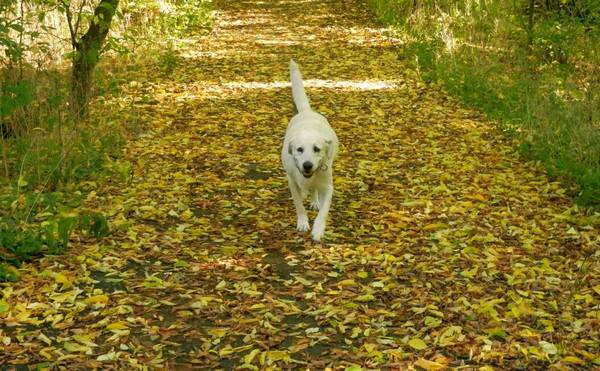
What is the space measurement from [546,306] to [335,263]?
1694mm

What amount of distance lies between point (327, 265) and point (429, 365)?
169cm

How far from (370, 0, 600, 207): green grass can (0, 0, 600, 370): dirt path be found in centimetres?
40

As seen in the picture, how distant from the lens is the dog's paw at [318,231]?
20.5ft

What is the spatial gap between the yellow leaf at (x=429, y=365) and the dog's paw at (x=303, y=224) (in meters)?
2.33

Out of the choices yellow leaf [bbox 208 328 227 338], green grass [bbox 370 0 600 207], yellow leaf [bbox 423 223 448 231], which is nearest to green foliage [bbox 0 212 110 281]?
yellow leaf [bbox 208 328 227 338]

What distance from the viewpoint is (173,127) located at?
9844mm

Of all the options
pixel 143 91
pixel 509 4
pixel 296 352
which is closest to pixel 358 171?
pixel 296 352

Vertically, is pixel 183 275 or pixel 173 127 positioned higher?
pixel 173 127

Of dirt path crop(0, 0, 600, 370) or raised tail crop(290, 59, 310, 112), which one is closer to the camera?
dirt path crop(0, 0, 600, 370)

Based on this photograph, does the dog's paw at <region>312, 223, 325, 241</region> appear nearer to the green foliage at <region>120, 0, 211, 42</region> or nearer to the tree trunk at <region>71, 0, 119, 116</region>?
the tree trunk at <region>71, 0, 119, 116</region>

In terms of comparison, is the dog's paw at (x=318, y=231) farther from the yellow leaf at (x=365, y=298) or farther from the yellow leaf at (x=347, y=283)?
the yellow leaf at (x=365, y=298)

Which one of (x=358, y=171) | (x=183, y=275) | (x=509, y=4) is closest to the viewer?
(x=183, y=275)

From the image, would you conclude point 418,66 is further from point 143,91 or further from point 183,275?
point 183,275

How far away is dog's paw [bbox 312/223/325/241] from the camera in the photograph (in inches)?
245
